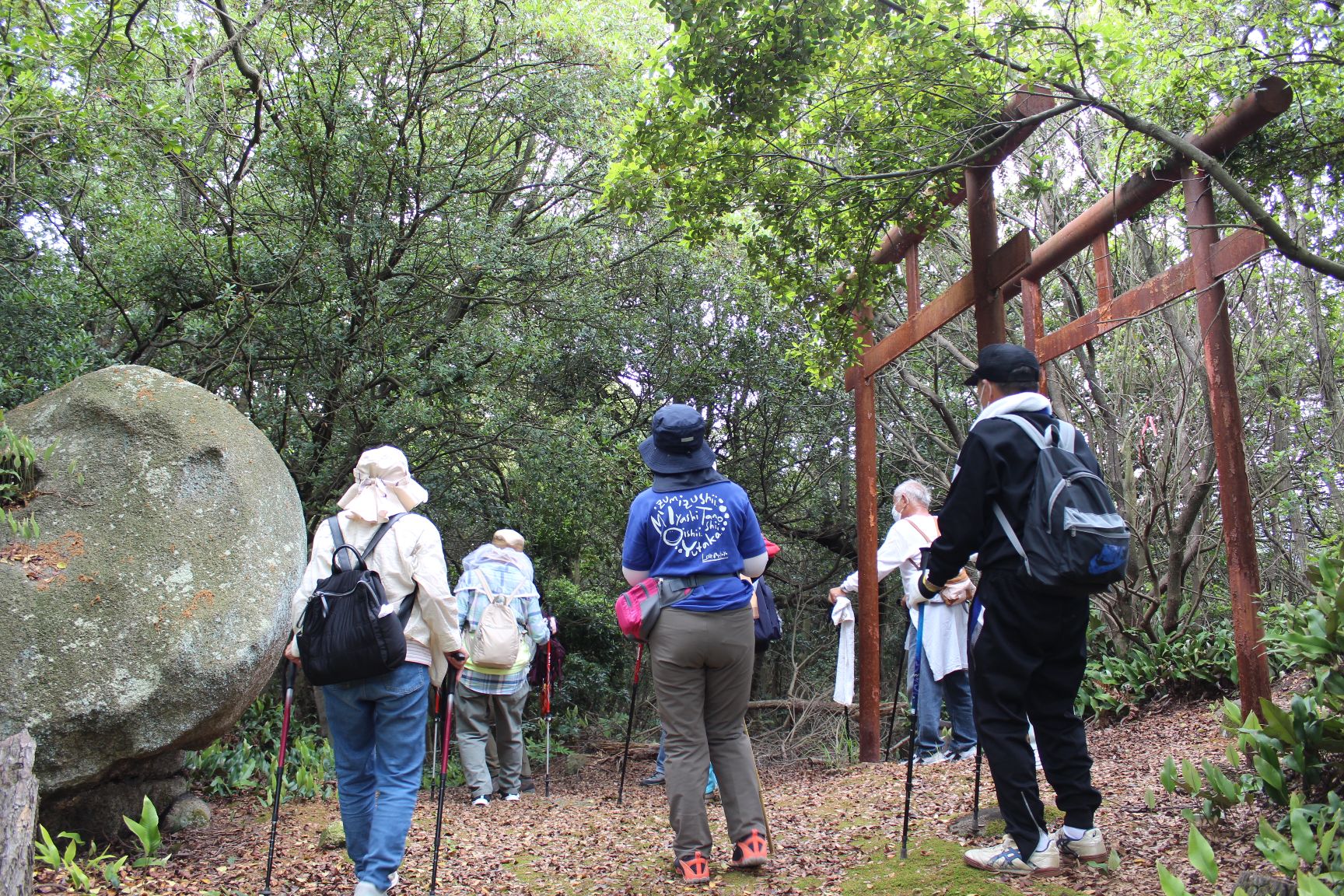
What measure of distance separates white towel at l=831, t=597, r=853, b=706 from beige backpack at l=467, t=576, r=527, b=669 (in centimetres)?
272

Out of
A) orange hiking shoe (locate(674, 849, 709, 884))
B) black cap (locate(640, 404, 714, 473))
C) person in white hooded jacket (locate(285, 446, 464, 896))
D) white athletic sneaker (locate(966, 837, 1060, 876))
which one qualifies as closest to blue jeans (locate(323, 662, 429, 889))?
person in white hooded jacket (locate(285, 446, 464, 896))

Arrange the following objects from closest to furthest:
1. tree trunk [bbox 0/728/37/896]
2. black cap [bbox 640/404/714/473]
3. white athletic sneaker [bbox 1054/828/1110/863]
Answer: tree trunk [bbox 0/728/37/896] → white athletic sneaker [bbox 1054/828/1110/863] → black cap [bbox 640/404/714/473]

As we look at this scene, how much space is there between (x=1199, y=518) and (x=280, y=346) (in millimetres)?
8395

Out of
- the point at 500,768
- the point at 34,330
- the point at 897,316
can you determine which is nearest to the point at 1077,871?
the point at 500,768

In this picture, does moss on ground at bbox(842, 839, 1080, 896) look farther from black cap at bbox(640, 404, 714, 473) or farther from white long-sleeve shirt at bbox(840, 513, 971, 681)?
white long-sleeve shirt at bbox(840, 513, 971, 681)

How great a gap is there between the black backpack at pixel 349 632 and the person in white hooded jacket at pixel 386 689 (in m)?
0.10

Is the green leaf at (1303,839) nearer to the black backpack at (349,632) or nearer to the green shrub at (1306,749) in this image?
the green shrub at (1306,749)

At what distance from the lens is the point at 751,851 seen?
4047 millimetres

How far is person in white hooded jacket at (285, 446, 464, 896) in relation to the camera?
388 cm

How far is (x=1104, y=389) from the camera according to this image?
9445 millimetres

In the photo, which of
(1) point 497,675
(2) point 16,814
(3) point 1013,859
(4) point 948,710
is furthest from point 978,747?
(1) point 497,675

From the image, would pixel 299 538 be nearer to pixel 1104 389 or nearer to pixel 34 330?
pixel 34 330

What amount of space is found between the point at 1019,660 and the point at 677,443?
171 centimetres

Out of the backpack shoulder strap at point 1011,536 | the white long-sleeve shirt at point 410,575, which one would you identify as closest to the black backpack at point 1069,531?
the backpack shoulder strap at point 1011,536
